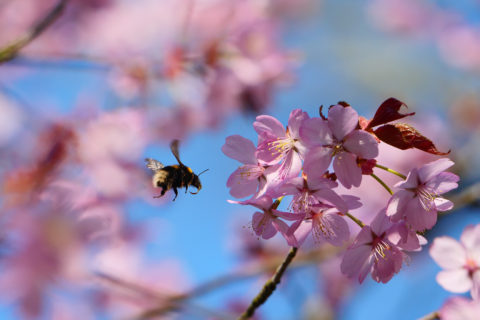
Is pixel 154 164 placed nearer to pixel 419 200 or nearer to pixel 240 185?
pixel 240 185

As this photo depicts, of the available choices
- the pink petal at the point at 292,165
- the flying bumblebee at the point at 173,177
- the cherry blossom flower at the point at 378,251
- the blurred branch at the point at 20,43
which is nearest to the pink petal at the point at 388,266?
the cherry blossom flower at the point at 378,251

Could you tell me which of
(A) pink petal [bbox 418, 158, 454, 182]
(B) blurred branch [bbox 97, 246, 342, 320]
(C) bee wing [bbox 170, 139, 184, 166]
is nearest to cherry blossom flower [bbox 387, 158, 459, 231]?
(A) pink petal [bbox 418, 158, 454, 182]

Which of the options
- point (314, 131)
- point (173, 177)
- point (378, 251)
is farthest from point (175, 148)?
point (378, 251)

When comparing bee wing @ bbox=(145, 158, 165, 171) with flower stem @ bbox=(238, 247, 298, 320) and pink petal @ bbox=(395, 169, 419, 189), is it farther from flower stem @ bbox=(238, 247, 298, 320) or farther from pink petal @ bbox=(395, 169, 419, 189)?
pink petal @ bbox=(395, 169, 419, 189)

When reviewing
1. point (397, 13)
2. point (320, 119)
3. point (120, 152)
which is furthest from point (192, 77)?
point (397, 13)

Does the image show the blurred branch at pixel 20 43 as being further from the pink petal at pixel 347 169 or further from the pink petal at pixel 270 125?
the pink petal at pixel 347 169

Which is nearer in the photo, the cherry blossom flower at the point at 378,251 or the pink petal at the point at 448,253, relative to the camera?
the cherry blossom flower at the point at 378,251
